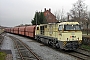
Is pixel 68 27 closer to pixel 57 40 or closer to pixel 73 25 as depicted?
pixel 73 25

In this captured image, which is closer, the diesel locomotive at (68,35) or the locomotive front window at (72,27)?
the diesel locomotive at (68,35)

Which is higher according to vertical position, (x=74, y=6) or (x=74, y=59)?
(x=74, y=6)

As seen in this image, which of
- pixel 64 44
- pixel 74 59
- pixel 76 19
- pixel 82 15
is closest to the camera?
pixel 74 59

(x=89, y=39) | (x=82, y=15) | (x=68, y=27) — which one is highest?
(x=82, y=15)

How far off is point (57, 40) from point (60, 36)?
3.64ft

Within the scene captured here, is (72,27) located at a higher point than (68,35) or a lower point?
higher

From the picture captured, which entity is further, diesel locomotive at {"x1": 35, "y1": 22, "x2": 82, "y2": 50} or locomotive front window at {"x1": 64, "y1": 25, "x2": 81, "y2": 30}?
locomotive front window at {"x1": 64, "y1": 25, "x2": 81, "y2": 30}

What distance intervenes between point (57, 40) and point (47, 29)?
13.9ft

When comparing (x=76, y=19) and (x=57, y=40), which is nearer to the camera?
(x=57, y=40)

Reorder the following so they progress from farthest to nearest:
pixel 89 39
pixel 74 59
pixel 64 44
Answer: pixel 89 39 < pixel 64 44 < pixel 74 59

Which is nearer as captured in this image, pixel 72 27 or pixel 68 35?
pixel 68 35

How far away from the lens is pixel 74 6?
142ft

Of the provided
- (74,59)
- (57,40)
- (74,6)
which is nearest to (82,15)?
(74,6)

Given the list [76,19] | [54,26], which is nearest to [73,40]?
[54,26]
